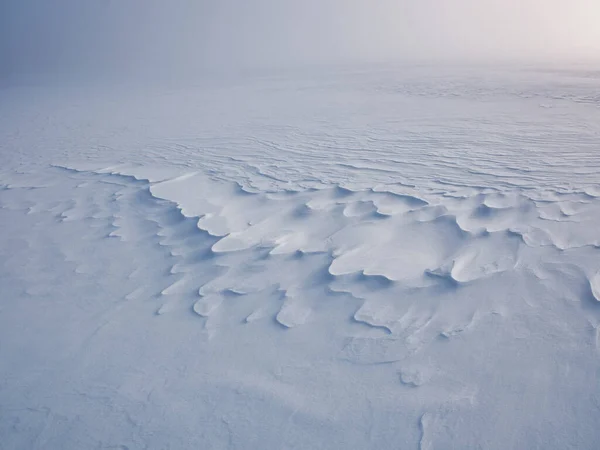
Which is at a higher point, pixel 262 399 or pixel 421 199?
pixel 421 199

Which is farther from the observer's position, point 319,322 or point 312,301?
point 312,301

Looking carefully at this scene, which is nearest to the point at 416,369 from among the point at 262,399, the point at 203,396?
the point at 262,399

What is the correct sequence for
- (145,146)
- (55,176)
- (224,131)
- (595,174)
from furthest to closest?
(224,131) < (145,146) < (55,176) < (595,174)

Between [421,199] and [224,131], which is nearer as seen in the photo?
[421,199]

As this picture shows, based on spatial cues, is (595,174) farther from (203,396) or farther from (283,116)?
(283,116)

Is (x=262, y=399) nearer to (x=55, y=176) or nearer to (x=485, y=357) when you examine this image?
(x=485, y=357)

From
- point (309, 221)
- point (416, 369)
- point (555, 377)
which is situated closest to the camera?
point (555, 377)

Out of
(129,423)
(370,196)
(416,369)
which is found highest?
(370,196)
